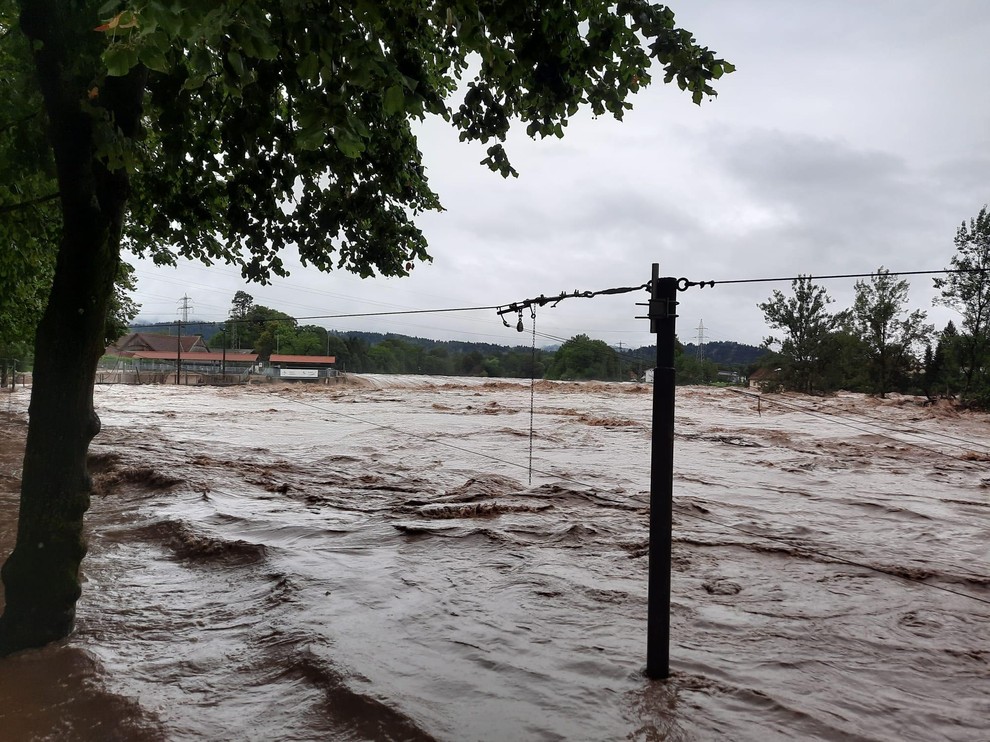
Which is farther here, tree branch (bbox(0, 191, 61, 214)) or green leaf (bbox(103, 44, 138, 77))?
tree branch (bbox(0, 191, 61, 214))

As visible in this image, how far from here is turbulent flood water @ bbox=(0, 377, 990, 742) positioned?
13.1 feet

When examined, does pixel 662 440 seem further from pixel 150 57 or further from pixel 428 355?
pixel 428 355

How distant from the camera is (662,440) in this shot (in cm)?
374

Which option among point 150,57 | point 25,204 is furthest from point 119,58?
point 25,204

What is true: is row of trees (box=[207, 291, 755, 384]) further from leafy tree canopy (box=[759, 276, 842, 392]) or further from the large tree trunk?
the large tree trunk

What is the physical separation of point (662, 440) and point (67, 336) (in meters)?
3.58

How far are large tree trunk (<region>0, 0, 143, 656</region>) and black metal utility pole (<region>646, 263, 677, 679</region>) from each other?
3.31 meters

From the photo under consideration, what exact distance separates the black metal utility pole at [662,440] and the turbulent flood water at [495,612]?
2.87 ft

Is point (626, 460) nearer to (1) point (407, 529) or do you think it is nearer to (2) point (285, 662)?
(1) point (407, 529)

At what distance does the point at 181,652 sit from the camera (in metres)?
4.68

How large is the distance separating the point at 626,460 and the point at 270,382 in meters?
58.6

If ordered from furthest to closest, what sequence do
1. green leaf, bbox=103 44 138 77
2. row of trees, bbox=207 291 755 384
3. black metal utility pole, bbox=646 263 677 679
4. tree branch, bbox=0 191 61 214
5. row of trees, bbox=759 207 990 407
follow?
row of trees, bbox=207 291 755 384, row of trees, bbox=759 207 990 407, tree branch, bbox=0 191 61 214, black metal utility pole, bbox=646 263 677 679, green leaf, bbox=103 44 138 77

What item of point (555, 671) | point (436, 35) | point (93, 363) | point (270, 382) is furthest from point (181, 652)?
point (270, 382)

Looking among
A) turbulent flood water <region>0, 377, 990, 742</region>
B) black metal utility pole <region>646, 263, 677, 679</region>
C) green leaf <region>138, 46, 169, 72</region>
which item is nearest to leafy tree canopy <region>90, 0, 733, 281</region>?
green leaf <region>138, 46, 169, 72</region>
